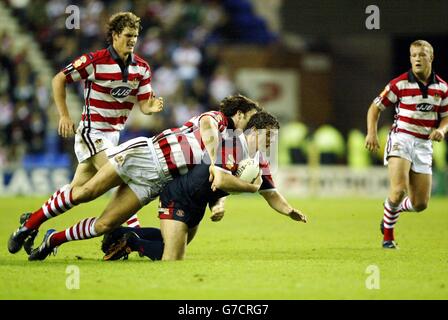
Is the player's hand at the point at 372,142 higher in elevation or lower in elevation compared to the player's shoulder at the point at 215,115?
lower

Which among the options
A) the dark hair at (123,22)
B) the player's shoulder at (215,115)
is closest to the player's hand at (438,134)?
the player's shoulder at (215,115)

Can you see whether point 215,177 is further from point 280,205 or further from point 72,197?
point 72,197

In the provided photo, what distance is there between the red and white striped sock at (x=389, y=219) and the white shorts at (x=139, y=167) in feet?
9.01

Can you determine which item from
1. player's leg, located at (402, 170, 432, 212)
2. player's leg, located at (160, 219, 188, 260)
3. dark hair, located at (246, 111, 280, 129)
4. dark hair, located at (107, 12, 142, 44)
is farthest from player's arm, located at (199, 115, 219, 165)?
player's leg, located at (402, 170, 432, 212)

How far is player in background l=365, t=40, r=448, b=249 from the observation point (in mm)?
10227

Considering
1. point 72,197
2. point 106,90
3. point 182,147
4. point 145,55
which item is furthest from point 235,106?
point 145,55

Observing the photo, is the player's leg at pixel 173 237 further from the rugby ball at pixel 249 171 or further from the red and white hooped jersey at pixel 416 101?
the red and white hooped jersey at pixel 416 101

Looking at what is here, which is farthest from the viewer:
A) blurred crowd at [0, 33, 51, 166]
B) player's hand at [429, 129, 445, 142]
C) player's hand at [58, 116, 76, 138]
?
blurred crowd at [0, 33, 51, 166]

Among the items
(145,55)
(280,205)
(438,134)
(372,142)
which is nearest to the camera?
(280,205)

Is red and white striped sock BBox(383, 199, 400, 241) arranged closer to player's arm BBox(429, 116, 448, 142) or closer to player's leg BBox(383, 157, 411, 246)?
player's leg BBox(383, 157, 411, 246)

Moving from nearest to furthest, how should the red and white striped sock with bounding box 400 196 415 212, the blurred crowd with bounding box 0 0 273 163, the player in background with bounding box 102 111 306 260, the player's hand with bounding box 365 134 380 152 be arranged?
the player in background with bounding box 102 111 306 260
the player's hand with bounding box 365 134 380 152
the red and white striped sock with bounding box 400 196 415 212
the blurred crowd with bounding box 0 0 273 163

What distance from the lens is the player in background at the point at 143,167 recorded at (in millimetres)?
8602

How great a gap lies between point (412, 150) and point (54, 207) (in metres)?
3.79

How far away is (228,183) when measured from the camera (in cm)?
841
